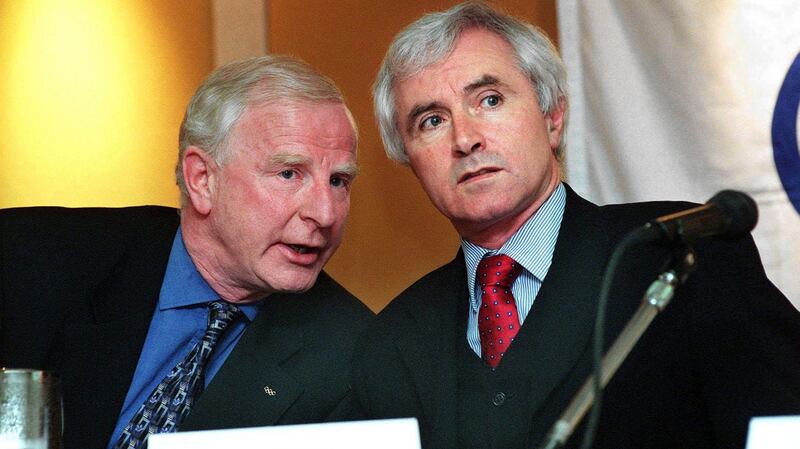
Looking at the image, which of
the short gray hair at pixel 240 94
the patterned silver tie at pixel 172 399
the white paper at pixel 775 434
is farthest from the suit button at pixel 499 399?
the white paper at pixel 775 434

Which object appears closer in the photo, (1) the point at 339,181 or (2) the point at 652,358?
(2) the point at 652,358

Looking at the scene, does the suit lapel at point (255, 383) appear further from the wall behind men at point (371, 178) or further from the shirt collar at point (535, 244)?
the wall behind men at point (371, 178)

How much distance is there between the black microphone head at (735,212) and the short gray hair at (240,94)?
4.82ft

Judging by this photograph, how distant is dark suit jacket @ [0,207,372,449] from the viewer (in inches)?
99.9

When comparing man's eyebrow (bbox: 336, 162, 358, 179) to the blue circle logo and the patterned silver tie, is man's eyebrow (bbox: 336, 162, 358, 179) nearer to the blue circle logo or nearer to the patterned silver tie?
the patterned silver tie

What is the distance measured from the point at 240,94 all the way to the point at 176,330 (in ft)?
1.97

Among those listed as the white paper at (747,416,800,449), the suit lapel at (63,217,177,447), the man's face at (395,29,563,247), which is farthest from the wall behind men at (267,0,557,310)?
the white paper at (747,416,800,449)

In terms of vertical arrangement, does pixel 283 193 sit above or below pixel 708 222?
below

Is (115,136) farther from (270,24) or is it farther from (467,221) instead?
(467,221)

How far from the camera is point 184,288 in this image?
8.95 feet

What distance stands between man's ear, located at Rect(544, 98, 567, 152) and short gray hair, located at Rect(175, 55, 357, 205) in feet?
1.64

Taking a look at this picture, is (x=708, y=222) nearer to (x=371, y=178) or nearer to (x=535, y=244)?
(x=535, y=244)

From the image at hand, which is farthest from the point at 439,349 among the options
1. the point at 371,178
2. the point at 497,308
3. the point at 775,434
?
the point at 371,178

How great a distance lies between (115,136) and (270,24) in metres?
0.67
